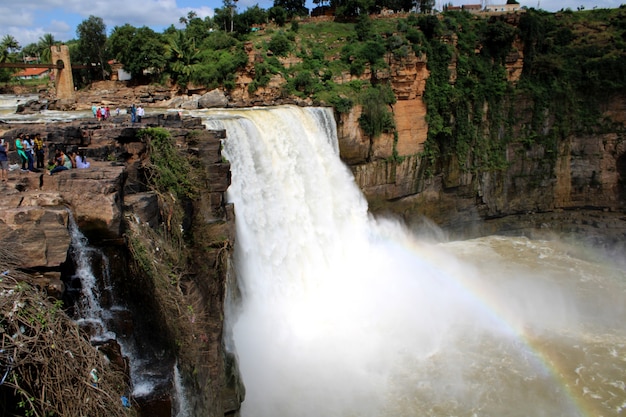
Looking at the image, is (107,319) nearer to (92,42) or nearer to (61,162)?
(61,162)

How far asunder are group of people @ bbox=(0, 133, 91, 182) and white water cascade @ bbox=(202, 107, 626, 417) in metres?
4.65

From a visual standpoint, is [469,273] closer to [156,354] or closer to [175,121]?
[175,121]

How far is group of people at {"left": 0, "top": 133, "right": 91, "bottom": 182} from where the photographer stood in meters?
9.09

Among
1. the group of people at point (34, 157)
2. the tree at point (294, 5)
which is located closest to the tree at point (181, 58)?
the tree at point (294, 5)

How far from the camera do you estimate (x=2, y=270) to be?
19.4ft

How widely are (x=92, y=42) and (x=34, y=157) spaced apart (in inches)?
914

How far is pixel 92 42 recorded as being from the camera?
2995 cm

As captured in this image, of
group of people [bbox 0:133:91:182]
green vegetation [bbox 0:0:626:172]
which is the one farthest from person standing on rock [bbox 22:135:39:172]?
green vegetation [bbox 0:0:626:172]

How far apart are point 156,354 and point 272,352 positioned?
5874 mm

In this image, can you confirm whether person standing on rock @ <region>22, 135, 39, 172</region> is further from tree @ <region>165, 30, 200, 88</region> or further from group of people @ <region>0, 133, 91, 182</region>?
tree @ <region>165, 30, 200, 88</region>

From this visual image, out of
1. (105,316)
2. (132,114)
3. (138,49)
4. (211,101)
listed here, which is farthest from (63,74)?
(105,316)

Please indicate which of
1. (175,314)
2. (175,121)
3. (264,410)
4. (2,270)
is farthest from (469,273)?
(2,270)

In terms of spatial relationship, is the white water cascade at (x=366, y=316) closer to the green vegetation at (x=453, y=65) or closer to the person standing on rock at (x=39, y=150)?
the person standing on rock at (x=39, y=150)

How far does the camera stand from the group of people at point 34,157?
29.8 ft
